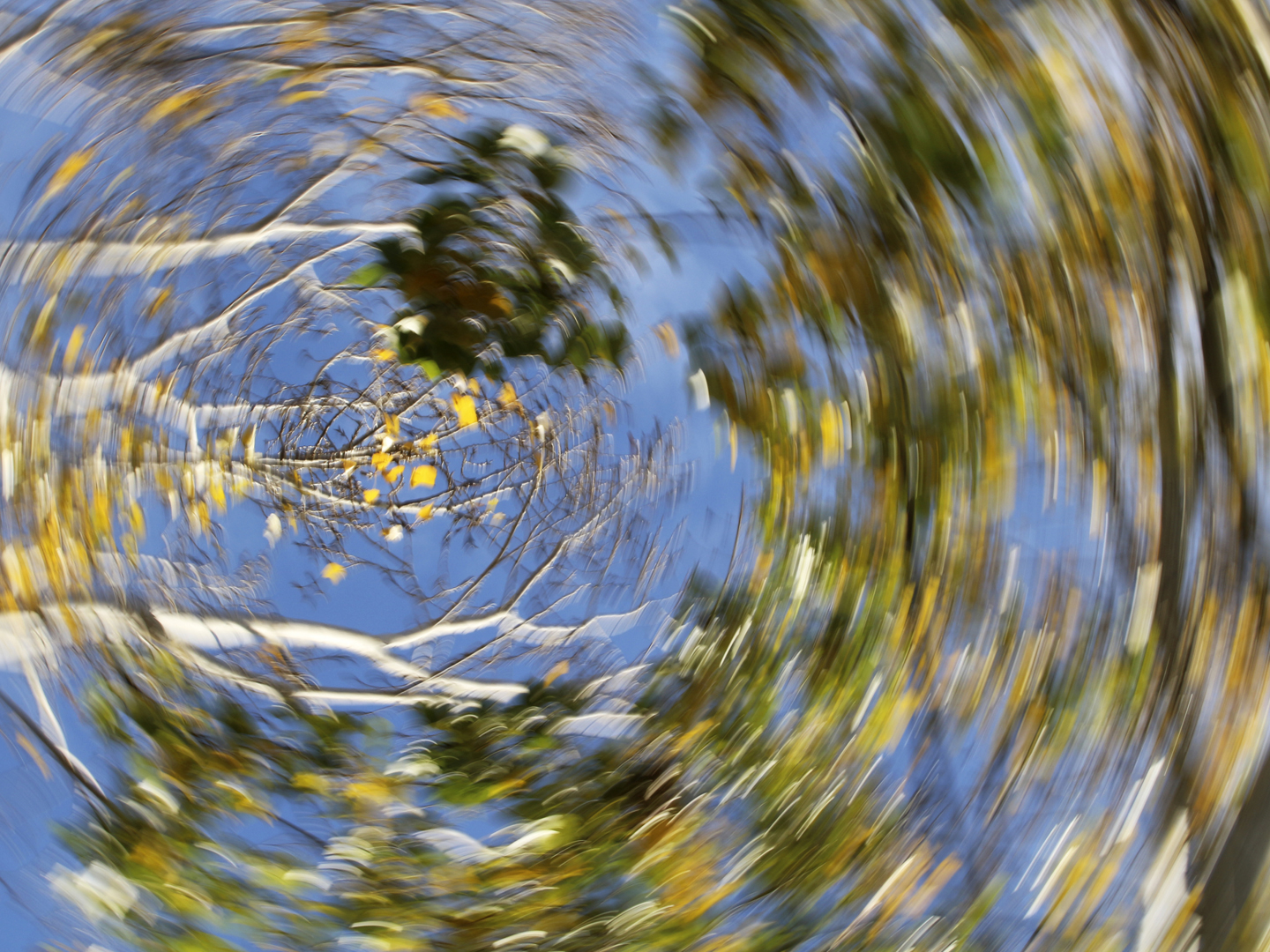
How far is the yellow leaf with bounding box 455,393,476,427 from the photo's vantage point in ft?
8.06

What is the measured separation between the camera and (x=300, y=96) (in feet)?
5.64

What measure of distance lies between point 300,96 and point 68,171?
1.89ft

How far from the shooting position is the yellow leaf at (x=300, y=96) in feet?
5.61

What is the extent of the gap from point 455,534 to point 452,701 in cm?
65

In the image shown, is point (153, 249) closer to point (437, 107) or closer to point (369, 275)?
point (369, 275)

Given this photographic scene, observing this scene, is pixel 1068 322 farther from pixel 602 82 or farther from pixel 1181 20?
pixel 602 82

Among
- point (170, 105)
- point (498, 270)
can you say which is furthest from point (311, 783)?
point (170, 105)

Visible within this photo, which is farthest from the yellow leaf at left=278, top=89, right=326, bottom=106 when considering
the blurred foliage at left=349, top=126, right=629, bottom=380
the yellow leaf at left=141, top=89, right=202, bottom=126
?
the blurred foliage at left=349, top=126, right=629, bottom=380

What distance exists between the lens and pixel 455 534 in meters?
2.46

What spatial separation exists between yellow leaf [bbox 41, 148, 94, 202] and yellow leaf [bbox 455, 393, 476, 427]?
47.2 inches

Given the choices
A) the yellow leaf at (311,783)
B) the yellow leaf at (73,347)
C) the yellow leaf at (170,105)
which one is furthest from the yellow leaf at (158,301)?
the yellow leaf at (311,783)

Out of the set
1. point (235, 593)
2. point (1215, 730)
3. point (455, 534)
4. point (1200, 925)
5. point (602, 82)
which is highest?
point (602, 82)

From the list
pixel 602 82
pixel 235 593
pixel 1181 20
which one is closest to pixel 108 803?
pixel 235 593

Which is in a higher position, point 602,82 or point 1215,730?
point 602,82
